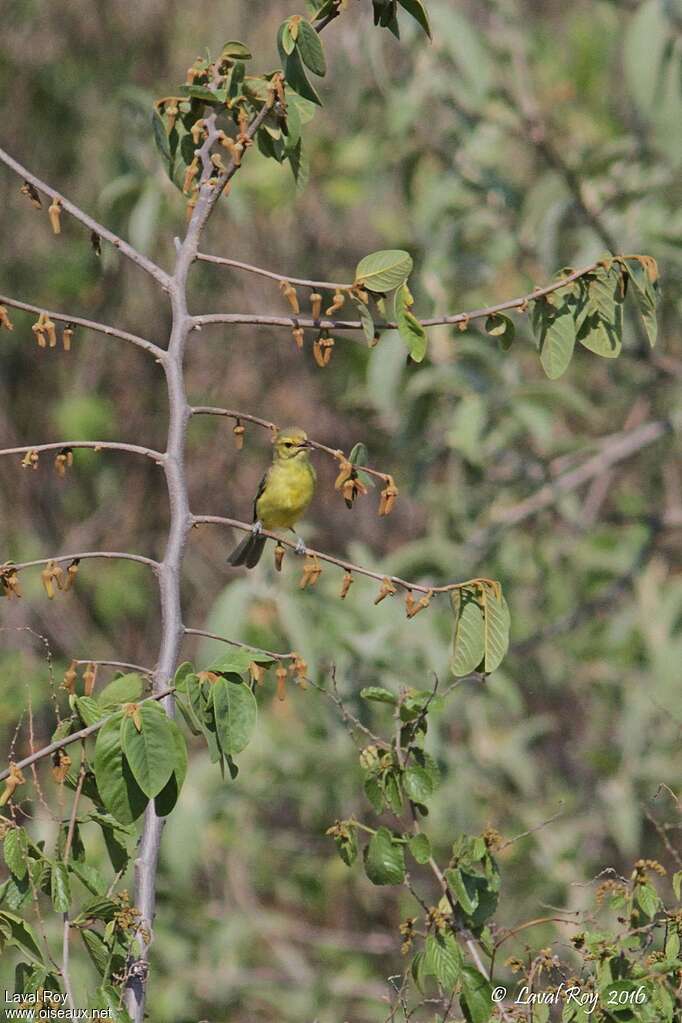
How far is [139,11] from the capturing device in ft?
27.5

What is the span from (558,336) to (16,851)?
110cm

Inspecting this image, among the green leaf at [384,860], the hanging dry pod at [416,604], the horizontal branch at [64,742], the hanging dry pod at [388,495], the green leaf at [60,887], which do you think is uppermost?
the hanging dry pod at [388,495]

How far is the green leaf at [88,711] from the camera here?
1.81 meters

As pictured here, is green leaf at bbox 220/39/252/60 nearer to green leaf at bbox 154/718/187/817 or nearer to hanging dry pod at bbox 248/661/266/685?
hanging dry pod at bbox 248/661/266/685

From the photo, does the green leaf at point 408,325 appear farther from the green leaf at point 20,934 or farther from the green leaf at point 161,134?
the green leaf at point 20,934

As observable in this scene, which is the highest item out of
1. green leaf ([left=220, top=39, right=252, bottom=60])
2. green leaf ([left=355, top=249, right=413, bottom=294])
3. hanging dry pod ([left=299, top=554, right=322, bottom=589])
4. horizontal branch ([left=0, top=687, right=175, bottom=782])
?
green leaf ([left=220, top=39, right=252, bottom=60])

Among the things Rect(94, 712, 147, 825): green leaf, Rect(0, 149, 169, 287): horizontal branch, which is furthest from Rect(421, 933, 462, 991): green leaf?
Rect(0, 149, 169, 287): horizontal branch

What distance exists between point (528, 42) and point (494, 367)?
1723 millimetres

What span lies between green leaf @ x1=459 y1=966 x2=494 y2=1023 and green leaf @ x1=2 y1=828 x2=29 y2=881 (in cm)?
65

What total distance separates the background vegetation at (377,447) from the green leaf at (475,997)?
2.25 ft

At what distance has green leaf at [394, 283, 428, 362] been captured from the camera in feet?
6.47

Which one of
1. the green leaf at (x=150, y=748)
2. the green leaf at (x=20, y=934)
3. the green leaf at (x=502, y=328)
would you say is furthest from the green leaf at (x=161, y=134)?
the green leaf at (x=20, y=934)

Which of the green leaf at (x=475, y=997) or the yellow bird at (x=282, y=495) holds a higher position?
the yellow bird at (x=282, y=495)

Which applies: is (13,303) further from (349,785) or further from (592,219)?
(349,785)
